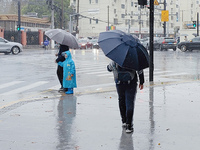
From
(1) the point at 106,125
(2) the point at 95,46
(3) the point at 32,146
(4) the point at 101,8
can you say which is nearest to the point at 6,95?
(1) the point at 106,125

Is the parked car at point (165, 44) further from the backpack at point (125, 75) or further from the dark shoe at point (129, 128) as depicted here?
the dark shoe at point (129, 128)

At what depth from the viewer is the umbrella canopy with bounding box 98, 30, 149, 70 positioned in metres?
7.36

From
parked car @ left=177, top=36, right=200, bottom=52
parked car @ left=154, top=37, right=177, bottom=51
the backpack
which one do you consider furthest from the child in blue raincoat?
parked car @ left=154, top=37, right=177, bottom=51

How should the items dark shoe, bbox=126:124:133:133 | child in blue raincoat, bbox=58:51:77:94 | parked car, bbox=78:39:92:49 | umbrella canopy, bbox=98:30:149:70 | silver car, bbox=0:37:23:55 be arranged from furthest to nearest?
1. parked car, bbox=78:39:92:49
2. silver car, bbox=0:37:23:55
3. child in blue raincoat, bbox=58:51:77:94
4. dark shoe, bbox=126:124:133:133
5. umbrella canopy, bbox=98:30:149:70

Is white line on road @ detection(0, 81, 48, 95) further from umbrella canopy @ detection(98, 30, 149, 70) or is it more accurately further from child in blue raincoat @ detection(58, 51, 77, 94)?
umbrella canopy @ detection(98, 30, 149, 70)

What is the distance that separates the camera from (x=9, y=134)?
731 cm

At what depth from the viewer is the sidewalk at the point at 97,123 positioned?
264 inches

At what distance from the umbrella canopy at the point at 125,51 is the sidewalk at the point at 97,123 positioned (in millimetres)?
1191

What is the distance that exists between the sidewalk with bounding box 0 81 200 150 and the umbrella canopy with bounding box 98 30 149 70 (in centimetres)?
119

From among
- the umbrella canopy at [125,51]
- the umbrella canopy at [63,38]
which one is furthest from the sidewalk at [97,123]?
the umbrella canopy at [63,38]

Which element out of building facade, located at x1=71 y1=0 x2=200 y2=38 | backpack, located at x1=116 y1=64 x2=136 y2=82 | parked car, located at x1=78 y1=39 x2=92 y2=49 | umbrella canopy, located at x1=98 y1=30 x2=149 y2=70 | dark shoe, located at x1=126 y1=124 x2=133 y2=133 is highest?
building facade, located at x1=71 y1=0 x2=200 y2=38

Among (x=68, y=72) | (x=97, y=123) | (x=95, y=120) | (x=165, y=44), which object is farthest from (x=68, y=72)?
(x=165, y=44)

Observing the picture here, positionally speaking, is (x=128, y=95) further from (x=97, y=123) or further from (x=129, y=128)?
(x=97, y=123)

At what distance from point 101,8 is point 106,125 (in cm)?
10056
